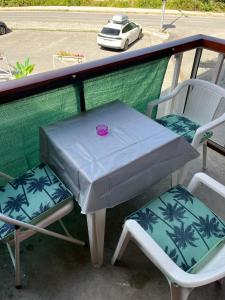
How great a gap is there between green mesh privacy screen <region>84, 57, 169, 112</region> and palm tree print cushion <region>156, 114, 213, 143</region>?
237 millimetres

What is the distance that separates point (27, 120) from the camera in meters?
1.64

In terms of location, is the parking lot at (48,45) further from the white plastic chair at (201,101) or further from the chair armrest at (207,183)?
the chair armrest at (207,183)

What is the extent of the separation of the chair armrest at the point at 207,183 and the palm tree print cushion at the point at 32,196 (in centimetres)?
73

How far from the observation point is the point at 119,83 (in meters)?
1.95

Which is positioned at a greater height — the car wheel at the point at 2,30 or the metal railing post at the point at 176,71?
the metal railing post at the point at 176,71

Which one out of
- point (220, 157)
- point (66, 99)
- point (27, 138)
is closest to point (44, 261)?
point (27, 138)

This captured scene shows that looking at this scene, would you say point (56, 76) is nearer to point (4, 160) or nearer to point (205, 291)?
point (4, 160)

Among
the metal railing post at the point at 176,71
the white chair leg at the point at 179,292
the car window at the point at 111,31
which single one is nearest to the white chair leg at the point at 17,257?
the white chair leg at the point at 179,292

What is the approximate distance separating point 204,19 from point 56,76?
18.9 meters

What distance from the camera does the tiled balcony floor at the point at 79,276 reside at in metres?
1.57

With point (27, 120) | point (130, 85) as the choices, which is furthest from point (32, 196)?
point (130, 85)

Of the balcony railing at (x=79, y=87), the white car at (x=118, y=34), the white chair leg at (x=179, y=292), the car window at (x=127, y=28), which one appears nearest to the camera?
the white chair leg at (x=179, y=292)

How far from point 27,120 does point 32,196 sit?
480 mm

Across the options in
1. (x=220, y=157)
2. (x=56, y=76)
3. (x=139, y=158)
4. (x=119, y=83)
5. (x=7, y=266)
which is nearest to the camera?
(x=139, y=158)
